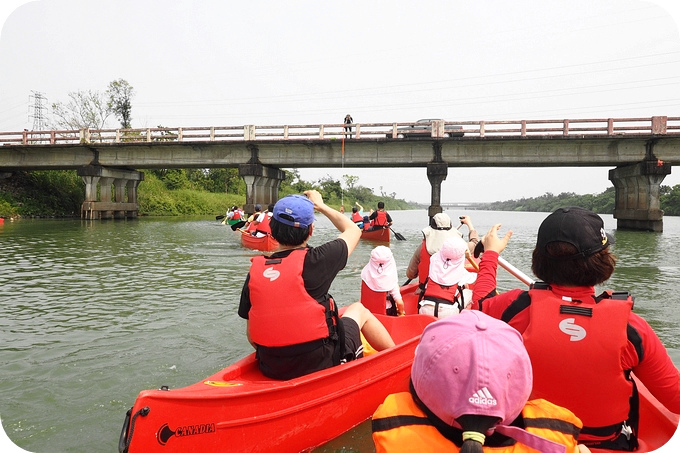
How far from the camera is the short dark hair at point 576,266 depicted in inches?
80.8

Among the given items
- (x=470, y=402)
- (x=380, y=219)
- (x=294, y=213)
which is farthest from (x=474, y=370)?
(x=380, y=219)

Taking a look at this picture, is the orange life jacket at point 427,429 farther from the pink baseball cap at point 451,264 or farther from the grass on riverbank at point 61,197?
the grass on riverbank at point 61,197

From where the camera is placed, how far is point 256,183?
27500 mm

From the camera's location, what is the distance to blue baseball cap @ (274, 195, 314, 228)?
3.25 metres

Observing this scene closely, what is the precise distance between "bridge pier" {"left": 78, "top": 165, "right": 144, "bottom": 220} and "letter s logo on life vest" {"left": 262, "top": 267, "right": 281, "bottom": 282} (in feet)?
101

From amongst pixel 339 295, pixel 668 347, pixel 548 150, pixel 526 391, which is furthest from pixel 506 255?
pixel 526 391

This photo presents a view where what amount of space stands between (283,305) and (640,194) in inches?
1075

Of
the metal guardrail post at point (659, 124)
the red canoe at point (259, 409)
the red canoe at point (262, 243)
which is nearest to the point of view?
the red canoe at point (259, 409)

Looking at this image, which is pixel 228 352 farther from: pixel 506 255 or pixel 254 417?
pixel 506 255

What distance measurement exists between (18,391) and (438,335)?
14.9 feet

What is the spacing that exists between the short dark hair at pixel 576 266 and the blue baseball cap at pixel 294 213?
1.70 meters

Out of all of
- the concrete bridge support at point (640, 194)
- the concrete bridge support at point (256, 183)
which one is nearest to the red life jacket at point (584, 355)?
the concrete bridge support at point (256, 183)

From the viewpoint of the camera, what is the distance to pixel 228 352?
5.52 m

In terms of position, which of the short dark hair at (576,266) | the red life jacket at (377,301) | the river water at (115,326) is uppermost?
the short dark hair at (576,266)
